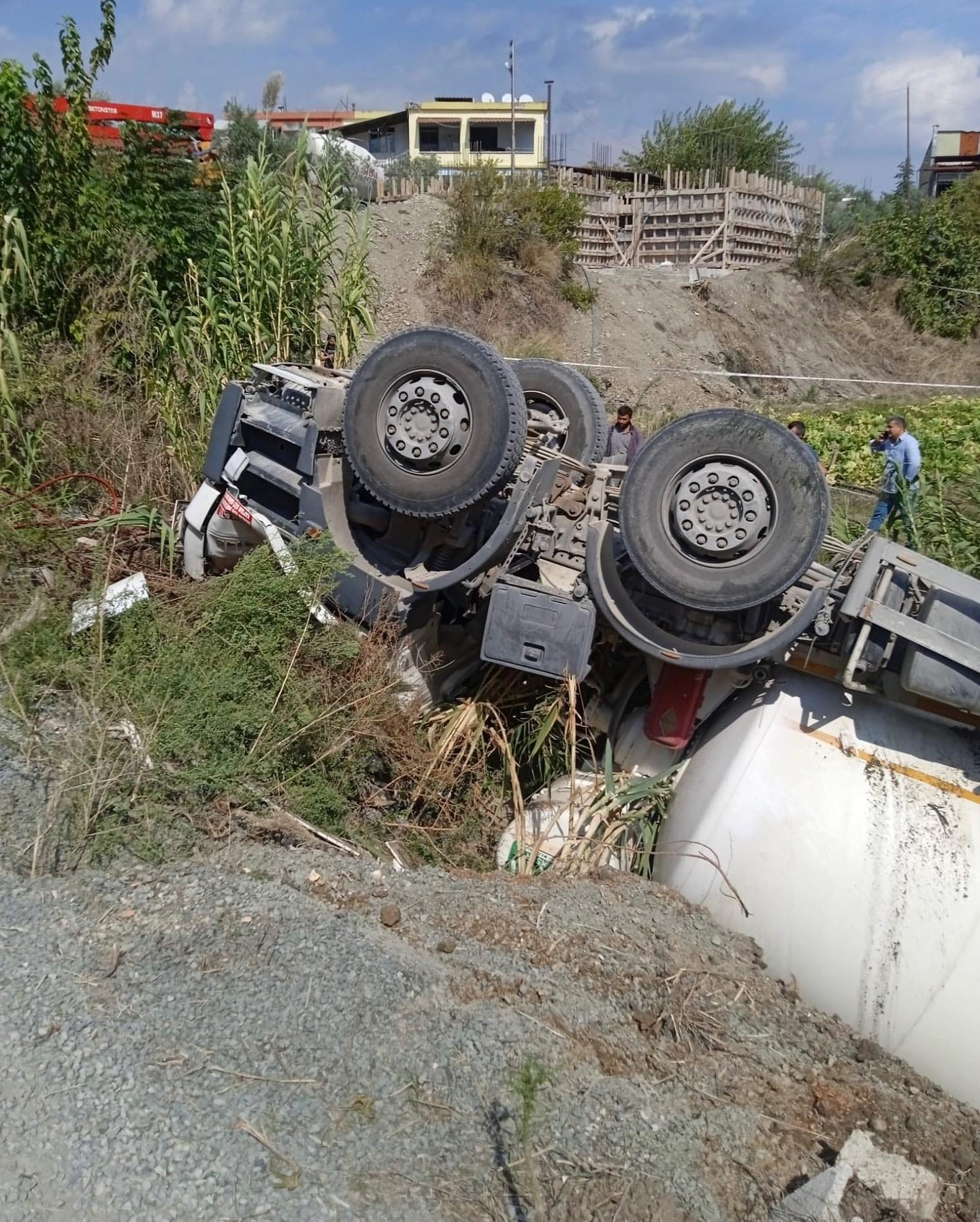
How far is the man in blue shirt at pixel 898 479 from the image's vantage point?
5168mm

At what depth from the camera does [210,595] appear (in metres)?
4.95

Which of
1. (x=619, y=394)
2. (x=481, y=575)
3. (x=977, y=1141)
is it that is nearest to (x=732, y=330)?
(x=619, y=394)

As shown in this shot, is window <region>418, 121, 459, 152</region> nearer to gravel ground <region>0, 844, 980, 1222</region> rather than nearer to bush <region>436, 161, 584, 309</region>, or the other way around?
Answer: bush <region>436, 161, 584, 309</region>

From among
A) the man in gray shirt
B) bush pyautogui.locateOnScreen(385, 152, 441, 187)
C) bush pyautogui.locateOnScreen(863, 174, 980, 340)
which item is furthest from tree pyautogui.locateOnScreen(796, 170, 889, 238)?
the man in gray shirt

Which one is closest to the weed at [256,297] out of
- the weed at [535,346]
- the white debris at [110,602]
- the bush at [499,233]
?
the white debris at [110,602]

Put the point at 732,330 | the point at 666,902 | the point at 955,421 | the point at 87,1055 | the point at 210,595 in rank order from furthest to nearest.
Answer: the point at 732,330 < the point at 955,421 < the point at 210,595 < the point at 666,902 < the point at 87,1055

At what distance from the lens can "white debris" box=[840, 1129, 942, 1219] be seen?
2764 mm

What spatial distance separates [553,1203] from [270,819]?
72.3 inches

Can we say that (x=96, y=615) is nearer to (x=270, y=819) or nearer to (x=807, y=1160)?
(x=270, y=819)

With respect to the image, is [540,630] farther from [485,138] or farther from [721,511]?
[485,138]

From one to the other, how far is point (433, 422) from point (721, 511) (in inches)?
51.7

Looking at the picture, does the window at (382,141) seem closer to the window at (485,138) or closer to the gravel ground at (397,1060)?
the window at (485,138)

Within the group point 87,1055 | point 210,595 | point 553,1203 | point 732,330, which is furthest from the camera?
point 732,330

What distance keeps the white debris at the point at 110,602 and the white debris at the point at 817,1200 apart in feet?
11.4
